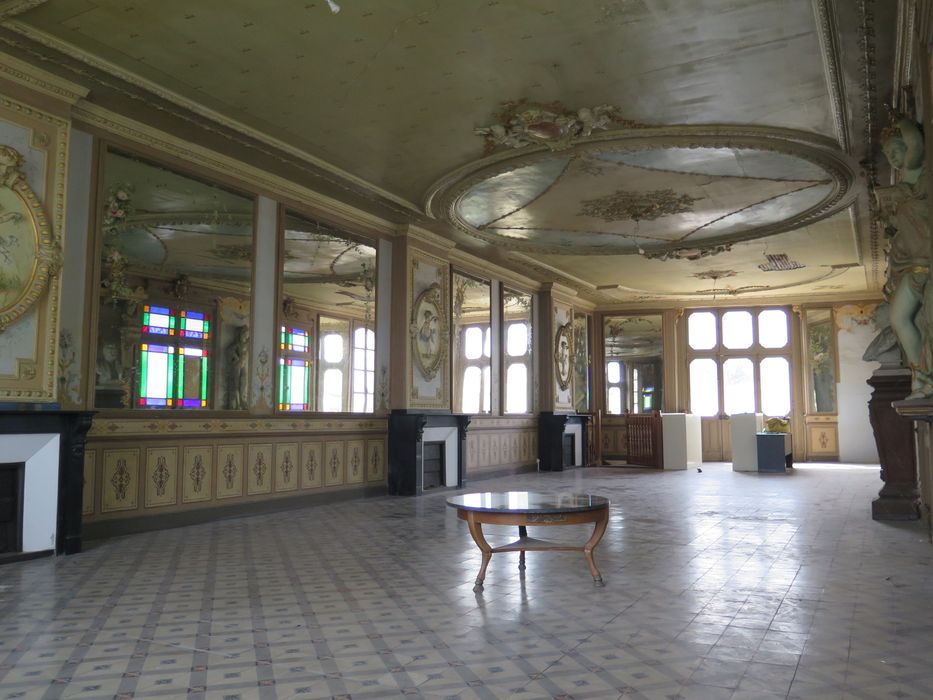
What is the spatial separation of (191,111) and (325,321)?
3.21m

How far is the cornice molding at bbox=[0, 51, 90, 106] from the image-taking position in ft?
19.4

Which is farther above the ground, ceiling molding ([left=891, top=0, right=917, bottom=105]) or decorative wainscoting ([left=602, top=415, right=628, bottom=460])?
ceiling molding ([left=891, top=0, right=917, bottom=105])

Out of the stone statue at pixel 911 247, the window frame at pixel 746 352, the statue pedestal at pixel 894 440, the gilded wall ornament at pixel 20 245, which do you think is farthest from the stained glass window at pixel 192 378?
the window frame at pixel 746 352

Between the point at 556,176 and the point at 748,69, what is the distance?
3.21 meters

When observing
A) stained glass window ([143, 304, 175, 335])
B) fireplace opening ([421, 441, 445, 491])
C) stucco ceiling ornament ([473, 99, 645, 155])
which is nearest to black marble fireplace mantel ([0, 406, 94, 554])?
stained glass window ([143, 304, 175, 335])

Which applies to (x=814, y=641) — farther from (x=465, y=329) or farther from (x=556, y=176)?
(x=465, y=329)

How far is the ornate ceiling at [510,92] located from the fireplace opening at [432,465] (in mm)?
3337

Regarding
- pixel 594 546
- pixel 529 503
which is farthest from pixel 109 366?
pixel 594 546

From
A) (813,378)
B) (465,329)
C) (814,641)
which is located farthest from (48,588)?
(813,378)

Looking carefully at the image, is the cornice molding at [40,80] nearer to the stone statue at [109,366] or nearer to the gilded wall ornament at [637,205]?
the stone statue at [109,366]

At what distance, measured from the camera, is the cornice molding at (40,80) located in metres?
5.90

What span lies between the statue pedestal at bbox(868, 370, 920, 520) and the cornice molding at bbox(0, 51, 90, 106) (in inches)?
338

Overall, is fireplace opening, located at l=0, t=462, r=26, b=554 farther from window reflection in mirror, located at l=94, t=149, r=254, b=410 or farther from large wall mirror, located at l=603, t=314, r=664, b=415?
large wall mirror, located at l=603, t=314, r=664, b=415

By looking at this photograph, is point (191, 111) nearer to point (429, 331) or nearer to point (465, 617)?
point (429, 331)
